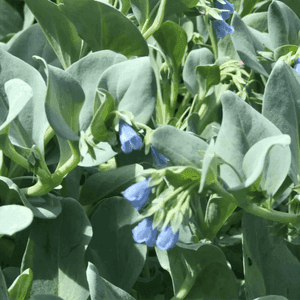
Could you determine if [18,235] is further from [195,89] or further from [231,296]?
[195,89]

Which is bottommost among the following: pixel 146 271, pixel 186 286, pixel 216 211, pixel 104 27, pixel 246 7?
pixel 146 271

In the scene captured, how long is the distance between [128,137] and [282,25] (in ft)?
1.80

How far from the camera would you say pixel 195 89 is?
115 cm

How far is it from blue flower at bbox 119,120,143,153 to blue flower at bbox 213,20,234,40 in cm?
47

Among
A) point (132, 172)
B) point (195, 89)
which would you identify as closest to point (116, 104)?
point (132, 172)

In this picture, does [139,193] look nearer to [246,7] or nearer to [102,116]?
[102,116]

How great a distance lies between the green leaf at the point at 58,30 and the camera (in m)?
0.91

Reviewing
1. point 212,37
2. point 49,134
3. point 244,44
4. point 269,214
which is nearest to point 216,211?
point 269,214

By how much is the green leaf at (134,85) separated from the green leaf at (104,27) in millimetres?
168

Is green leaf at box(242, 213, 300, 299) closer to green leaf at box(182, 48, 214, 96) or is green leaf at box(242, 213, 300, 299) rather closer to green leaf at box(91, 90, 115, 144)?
green leaf at box(91, 90, 115, 144)

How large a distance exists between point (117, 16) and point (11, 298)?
53 centimetres

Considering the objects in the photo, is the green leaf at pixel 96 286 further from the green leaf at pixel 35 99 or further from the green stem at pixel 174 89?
the green stem at pixel 174 89

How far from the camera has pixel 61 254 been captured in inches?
31.9

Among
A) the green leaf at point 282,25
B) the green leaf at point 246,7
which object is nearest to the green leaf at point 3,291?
the green leaf at point 282,25
